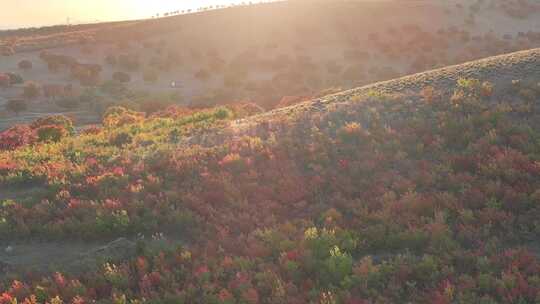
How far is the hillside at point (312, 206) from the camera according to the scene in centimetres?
740

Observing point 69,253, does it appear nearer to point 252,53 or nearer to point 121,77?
point 121,77

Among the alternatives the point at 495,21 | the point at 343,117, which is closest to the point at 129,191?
the point at 343,117

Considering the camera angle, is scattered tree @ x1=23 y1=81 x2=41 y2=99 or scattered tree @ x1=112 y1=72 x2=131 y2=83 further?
scattered tree @ x1=112 y1=72 x2=131 y2=83

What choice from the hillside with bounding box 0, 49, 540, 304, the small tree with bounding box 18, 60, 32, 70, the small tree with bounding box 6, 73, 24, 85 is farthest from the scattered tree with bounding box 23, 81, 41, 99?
the hillside with bounding box 0, 49, 540, 304

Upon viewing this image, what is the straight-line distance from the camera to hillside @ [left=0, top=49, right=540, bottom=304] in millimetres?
7398

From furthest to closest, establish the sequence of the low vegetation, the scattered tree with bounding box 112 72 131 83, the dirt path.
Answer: the scattered tree with bounding box 112 72 131 83, the dirt path, the low vegetation

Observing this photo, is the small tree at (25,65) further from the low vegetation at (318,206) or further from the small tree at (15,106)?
the low vegetation at (318,206)

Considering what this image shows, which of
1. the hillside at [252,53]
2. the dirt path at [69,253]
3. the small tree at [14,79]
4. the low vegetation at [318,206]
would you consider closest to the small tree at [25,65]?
the hillside at [252,53]

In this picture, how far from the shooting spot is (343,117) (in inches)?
599

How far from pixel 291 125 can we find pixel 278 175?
12.9 ft

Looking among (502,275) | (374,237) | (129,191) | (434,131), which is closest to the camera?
(502,275)

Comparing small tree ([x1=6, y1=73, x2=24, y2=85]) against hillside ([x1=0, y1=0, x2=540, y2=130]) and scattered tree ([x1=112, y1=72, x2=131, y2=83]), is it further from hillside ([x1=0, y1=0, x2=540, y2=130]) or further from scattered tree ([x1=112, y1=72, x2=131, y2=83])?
A: scattered tree ([x1=112, y1=72, x2=131, y2=83])

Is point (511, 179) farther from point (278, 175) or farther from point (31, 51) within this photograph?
point (31, 51)

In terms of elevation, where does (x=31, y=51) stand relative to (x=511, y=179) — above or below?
above
